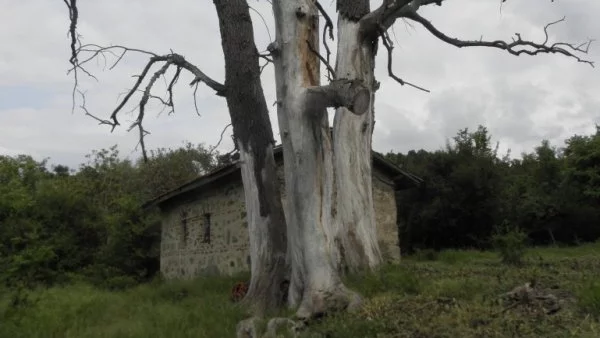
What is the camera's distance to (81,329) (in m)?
8.05

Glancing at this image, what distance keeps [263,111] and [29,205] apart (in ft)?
47.4

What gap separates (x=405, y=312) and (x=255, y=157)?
12.9 ft

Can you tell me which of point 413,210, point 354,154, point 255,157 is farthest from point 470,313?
point 413,210

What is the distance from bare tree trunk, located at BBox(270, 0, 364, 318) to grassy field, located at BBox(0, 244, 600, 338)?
2.06 feet

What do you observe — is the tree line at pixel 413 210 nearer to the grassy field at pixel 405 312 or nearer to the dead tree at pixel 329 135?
the grassy field at pixel 405 312

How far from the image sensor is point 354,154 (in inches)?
392

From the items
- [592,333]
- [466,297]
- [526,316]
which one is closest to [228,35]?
[466,297]

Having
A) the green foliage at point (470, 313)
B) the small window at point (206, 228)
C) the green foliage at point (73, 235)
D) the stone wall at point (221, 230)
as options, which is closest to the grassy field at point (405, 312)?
the green foliage at point (470, 313)

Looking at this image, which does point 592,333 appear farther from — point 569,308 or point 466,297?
point 466,297

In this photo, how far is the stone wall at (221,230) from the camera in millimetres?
15055

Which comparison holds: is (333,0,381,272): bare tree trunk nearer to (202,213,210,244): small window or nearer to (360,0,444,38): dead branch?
(360,0,444,38): dead branch

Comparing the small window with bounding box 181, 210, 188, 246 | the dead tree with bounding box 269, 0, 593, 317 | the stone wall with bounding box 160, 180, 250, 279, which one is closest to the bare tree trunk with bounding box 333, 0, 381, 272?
the dead tree with bounding box 269, 0, 593, 317

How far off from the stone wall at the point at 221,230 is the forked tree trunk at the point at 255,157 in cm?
476

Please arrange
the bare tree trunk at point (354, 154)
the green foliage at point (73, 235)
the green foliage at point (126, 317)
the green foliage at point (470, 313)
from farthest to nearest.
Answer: the green foliage at point (73, 235) < the bare tree trunk at point (354, 154) < the green foliage at point (126, 317) < the green foliage at point (470, 313)
